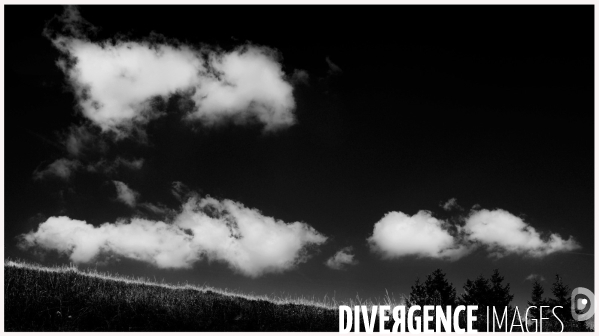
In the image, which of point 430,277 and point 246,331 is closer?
point 246,331

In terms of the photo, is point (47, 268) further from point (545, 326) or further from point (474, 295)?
point (474, 295)

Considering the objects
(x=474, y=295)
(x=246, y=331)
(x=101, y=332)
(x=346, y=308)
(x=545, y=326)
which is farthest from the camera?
(x=474, y=295)

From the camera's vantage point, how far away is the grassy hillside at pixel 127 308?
1482 cm

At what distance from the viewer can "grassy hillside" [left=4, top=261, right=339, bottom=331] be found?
14.8 m

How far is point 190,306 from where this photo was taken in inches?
666

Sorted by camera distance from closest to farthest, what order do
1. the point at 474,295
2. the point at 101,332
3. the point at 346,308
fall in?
the point at 101,332 < the point at 346,308 < the point at 474,295

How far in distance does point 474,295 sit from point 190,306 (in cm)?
6388

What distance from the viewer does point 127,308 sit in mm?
→ 15719

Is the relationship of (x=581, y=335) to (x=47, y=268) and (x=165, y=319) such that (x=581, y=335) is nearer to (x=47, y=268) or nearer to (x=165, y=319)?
(x=165, y=319)

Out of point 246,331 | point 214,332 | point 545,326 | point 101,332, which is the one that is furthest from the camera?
point 545,326

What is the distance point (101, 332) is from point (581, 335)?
1753cm

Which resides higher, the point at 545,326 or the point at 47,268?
the point at 47,268

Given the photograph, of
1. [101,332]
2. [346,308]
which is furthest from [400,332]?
[101,332]

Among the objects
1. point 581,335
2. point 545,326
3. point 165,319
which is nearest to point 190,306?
point 165,319
